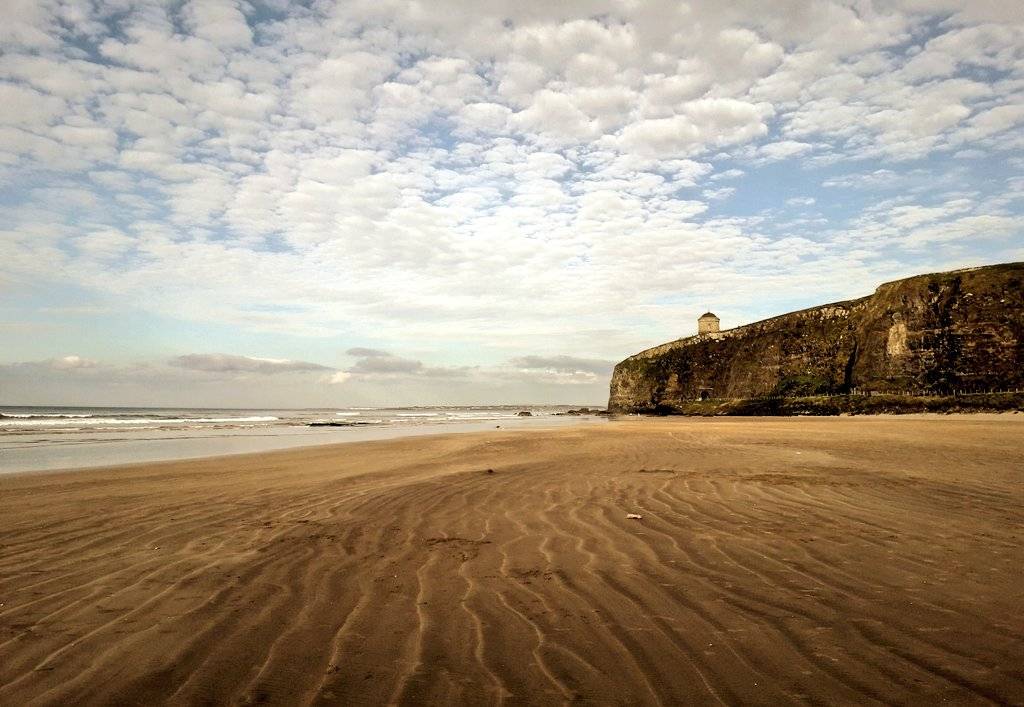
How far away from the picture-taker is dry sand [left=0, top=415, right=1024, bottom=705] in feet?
10.0

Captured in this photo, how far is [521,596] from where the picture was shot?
4477 mm

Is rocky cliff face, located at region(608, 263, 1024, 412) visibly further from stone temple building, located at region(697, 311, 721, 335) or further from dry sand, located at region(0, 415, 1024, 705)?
dry sand, located at region(0, 415, 1024, 705)

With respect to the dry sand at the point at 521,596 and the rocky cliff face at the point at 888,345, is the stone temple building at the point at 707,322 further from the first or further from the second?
the dry sand at the point at 521,596

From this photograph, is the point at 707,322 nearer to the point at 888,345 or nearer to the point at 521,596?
the point at 888,345

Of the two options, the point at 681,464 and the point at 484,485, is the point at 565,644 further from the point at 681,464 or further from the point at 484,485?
the point at 681,464

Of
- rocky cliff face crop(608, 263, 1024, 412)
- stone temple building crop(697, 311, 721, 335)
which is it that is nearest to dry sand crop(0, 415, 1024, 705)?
rocky cliff face crop(608, 263, 1024, 412)

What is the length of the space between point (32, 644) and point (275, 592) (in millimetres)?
1557

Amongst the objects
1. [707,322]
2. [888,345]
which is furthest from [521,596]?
[707,322]

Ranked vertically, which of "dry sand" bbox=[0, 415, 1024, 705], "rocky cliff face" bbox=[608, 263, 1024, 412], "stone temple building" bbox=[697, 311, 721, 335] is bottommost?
"dry sand" bbox=[0, 415, 1024, 705]

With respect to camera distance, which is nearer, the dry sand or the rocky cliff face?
the dry sand

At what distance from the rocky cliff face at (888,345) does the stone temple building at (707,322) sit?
10.2 metres

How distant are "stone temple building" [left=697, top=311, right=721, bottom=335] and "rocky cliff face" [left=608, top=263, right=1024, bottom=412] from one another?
10.2 metres

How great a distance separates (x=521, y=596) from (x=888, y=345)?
64.6 metres

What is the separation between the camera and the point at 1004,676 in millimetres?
2975
